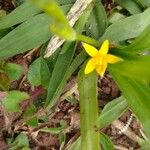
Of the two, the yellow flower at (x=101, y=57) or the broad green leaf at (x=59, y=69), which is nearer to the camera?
the yellow flower at (x=101, y=57)

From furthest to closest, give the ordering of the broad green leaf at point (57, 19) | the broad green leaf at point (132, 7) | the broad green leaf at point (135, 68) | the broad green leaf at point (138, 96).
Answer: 1. the broad green leaf at point (132, 7)
2. the broad green leaf at point (138, 96)
3. the broad green leaf at point (135, 68)
4. the broad green leaf at point (57, 19)

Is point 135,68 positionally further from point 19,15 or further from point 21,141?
point 21,141

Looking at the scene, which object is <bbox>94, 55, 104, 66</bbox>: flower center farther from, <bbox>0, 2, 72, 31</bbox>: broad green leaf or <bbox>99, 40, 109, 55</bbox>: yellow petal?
<bbox>0, 2, 72, 31</bbox>: broad green leaf

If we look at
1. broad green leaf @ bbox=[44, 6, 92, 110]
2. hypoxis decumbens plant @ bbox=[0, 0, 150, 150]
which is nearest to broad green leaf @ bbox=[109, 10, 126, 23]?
hypoxis decumbens plant @ bbox=[0, 0, 150, 150]

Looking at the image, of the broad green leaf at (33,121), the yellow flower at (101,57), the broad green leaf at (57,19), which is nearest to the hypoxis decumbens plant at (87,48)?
the yellow flower at (101,57)

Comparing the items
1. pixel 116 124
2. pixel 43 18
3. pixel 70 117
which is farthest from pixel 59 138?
pixel 43 18

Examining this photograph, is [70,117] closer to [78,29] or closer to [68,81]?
[68,81]

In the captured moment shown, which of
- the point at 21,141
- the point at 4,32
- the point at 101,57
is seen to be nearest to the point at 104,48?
the point at 101,57

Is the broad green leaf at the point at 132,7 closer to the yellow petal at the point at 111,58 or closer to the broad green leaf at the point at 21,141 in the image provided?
the yellow petal at the point at 111,58
